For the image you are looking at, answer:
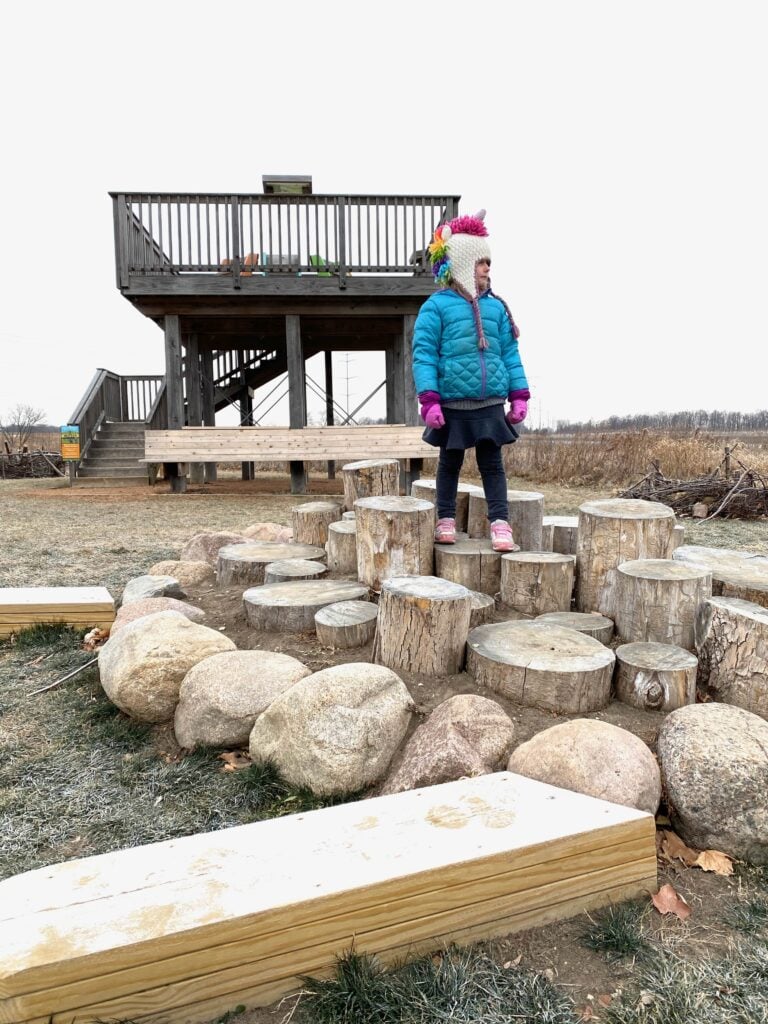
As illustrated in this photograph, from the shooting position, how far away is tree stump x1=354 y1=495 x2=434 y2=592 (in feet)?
11.2

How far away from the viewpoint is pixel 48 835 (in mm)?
2125

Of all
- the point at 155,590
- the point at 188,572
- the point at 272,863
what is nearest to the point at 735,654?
the point at 272,863

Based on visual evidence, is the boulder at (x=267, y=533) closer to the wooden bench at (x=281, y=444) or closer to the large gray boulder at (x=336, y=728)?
the large gray boulder at (x=336, y=728)

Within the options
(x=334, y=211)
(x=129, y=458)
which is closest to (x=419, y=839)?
(x=334, y=211)

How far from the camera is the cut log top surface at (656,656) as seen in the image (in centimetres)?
256

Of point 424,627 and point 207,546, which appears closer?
point 424,627

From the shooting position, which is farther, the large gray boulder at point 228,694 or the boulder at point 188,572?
the boulder at point 188,572

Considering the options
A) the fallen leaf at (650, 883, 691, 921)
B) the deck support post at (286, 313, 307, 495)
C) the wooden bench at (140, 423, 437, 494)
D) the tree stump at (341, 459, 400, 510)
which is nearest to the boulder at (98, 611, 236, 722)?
the tree stump at (341, 459, 400, 510)

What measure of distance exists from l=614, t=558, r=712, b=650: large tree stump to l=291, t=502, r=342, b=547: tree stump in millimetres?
2188

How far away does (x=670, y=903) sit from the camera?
5.83ft

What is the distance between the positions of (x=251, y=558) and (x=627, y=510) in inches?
84.7

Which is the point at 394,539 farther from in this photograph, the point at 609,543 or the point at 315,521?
the point at 315,521

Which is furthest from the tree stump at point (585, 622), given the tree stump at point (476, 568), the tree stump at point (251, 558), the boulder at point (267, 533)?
the boulder at point (267, 533)

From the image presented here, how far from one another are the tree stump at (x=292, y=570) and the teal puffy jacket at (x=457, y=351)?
114 cm
